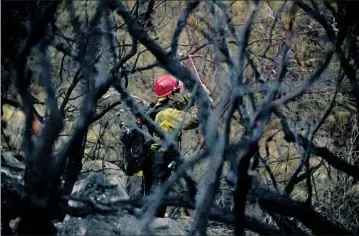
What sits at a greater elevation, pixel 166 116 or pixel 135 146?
pixel 166 116

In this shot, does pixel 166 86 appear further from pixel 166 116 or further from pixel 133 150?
pixel 133 150

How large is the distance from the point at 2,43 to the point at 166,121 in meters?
2.61

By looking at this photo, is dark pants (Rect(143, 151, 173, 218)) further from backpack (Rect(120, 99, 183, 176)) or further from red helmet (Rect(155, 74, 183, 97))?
red helmet (Rect(155, 74, 183, 97))

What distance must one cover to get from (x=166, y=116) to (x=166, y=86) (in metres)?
0.29

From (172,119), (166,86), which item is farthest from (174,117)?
(166,86)

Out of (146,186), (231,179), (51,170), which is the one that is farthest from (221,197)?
(51,170)

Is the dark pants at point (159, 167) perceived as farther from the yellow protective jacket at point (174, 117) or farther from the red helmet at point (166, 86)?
the red helmet at point (166, 86)

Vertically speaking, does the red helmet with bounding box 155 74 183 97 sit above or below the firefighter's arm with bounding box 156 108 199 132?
above

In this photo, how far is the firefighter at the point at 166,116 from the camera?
5812 millimetres

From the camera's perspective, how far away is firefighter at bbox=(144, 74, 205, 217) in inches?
229

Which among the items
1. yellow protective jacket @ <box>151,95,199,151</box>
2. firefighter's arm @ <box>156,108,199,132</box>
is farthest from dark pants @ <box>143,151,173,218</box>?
firefighter's arm @ <box>156,108,199,132</box>

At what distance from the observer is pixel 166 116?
5840mm

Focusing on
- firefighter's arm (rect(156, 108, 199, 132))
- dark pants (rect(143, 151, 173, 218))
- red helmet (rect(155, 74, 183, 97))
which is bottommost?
dark pants (rect(143, 151, 173, 218))

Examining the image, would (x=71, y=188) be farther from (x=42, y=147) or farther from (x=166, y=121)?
(x=42, y=147)
